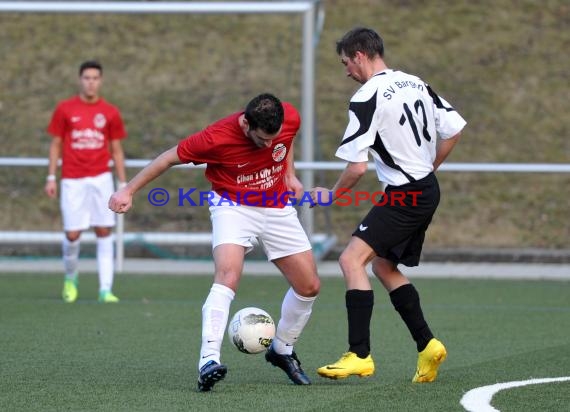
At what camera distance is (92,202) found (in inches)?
428

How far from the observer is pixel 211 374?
19.1 ft

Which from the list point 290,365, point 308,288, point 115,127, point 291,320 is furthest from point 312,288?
point 115,127

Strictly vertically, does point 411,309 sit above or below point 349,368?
above

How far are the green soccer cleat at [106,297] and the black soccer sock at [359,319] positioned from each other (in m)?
4.85

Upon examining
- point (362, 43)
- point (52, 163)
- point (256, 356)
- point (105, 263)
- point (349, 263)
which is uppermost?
point (362, 43)

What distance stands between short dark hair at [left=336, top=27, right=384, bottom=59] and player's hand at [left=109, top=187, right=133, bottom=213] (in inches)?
55.5

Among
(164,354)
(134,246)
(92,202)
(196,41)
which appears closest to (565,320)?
(164,354)

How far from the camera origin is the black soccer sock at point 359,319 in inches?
244

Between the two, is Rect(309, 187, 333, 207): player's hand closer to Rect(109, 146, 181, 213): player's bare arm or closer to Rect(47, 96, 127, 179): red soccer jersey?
Rect(109, 146, 181, 213): player's bare arm

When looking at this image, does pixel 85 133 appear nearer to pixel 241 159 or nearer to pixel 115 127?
pixel 115 127

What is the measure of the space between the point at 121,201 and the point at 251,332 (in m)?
1.00

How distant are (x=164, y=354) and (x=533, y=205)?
1015 cm

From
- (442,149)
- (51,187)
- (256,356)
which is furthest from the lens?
(51,187)

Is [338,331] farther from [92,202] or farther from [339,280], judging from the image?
[339,280]
